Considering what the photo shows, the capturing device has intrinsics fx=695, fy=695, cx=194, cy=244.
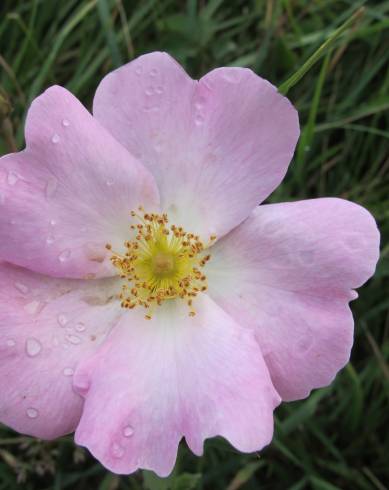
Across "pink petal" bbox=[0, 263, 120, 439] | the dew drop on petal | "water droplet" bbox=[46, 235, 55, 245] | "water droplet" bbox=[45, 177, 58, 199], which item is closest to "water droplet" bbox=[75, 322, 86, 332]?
"pink petal" bbox=[0, 263, 120, 439]

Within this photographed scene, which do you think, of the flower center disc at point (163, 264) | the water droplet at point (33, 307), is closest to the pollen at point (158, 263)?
the flower center disc at point (163, 264)

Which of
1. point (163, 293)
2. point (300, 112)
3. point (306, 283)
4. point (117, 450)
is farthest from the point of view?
point (300, 112)

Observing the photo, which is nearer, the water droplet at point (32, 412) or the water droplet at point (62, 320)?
the water droplet at point (32, 412)

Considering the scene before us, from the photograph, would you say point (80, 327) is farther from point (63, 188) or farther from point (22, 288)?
point (63, 188)

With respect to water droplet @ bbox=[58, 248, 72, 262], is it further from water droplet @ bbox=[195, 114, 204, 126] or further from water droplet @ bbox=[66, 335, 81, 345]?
water droplet @ bbox=[195, 114, 204, 126]

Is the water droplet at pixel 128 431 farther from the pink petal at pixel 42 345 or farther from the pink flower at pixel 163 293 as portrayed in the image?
the pink petal at pixel 42 345

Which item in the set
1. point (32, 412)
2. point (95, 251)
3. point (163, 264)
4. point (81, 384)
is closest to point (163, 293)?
point (163, 264)

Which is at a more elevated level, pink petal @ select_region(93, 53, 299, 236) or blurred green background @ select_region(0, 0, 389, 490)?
pink petal @ select_region(93, 53, 299, 236)
